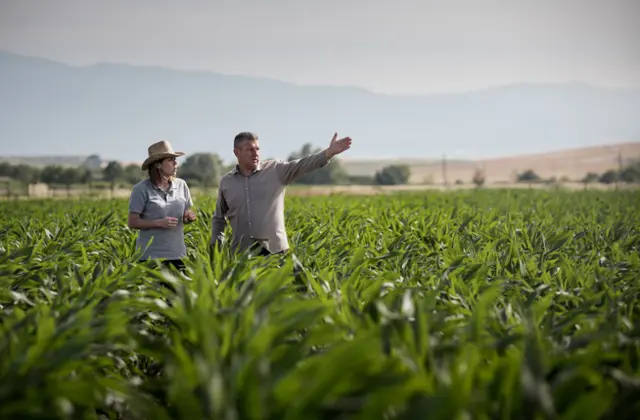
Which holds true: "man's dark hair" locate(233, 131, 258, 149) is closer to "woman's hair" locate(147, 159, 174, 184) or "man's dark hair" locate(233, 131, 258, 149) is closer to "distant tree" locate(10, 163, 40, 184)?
"woman's hair" locate(147, 159, 174, 184)

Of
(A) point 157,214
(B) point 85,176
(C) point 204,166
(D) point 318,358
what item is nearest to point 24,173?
(B) point 85,176

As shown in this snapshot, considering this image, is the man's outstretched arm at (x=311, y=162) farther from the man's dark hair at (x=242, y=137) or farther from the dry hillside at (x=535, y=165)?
the dry hillside at (x=535, y=165)

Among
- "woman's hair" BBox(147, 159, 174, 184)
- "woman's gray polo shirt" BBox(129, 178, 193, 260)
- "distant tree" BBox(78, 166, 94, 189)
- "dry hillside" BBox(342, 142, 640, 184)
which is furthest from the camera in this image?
"dry hillside" BBox(342, 142, 640, 184)

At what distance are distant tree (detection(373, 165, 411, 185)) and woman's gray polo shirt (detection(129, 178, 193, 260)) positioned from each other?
352ft

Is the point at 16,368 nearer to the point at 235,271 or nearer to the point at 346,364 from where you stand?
the point at 346,364

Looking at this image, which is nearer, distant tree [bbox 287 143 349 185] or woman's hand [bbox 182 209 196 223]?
woman's hand [bbox 182 209 196 223]

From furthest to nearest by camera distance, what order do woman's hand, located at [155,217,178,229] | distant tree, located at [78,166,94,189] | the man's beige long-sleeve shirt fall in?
distant tree, located at [78,166,94,189] < the man's beige long-sleeve shirt < woman's hand, located at [155,217,178,229]

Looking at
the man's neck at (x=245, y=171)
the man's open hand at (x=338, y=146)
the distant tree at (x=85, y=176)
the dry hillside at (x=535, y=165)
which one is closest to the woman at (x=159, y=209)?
the man's neck at (x=245, y=171)

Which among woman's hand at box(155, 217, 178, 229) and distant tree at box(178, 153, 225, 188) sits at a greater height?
distant tree at box(178, 153, 225, 188)

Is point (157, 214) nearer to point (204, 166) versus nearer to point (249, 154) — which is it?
point (249, 154)

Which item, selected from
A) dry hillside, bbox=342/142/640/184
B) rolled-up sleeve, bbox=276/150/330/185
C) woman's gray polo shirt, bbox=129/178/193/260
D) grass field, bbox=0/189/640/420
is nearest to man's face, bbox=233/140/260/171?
rolled-up sleeve, bbox=276/150/330/185

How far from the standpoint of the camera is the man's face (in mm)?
5886

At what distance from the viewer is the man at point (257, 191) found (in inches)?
233

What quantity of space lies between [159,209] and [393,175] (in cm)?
11084
